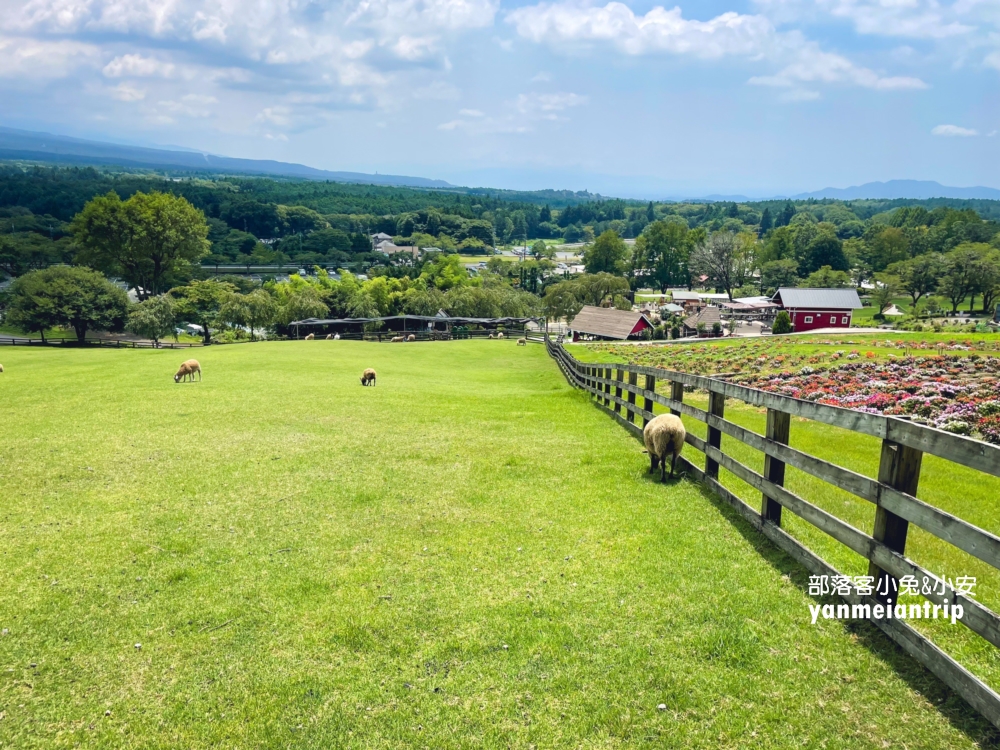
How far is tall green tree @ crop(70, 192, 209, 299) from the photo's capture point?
73188 millimetres

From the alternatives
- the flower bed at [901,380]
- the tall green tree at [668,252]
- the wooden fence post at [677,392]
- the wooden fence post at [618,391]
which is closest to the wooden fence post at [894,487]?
the flower bed at [901,380]

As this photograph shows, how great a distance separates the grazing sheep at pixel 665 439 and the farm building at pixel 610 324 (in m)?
65.3

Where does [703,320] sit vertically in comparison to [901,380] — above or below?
below

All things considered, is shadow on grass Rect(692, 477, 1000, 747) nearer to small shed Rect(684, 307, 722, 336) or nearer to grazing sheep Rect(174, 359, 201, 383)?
grazing sheep Rect(174, 359, 201, 383)

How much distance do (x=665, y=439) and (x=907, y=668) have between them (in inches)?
180

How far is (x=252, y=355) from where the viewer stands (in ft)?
106

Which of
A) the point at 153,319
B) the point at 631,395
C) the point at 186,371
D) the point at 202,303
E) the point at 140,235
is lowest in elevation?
the point at 153,319

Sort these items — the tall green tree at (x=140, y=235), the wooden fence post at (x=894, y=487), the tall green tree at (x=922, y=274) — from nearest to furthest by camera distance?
1. the wooden fence post at (x=894, y=487)
2. the tall green tree at (x=140, y=235)
3. the tall green tree at (x=922, y=274)

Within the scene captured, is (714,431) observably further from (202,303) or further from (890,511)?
(202,303)

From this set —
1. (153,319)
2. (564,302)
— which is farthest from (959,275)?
(153,319)

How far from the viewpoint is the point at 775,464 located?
6.12m

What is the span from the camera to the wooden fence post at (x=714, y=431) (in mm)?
7555

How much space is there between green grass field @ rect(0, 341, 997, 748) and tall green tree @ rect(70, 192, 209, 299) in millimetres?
75816

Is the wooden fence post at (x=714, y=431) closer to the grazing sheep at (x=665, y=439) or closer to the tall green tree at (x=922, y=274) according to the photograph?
the grazing sheep at (x=665, y=439)
